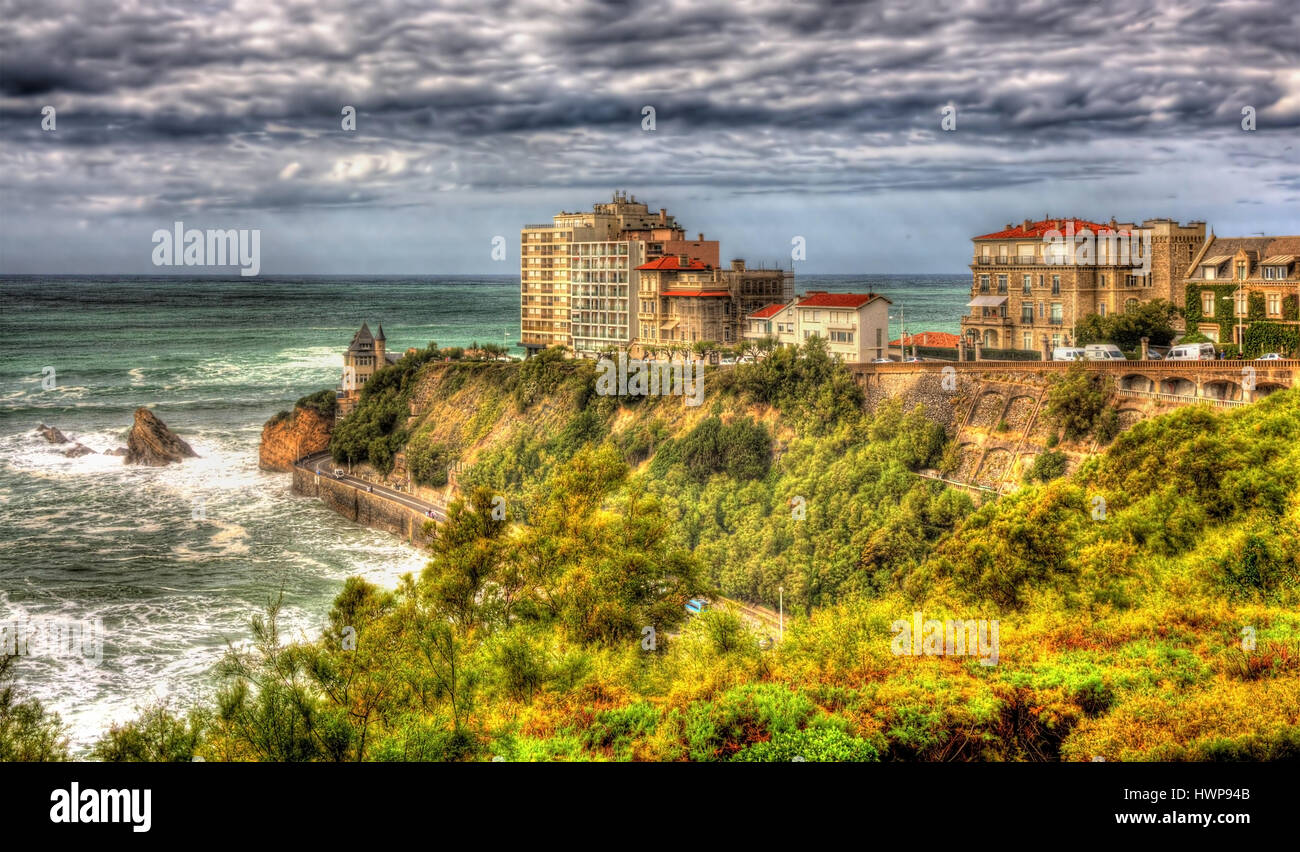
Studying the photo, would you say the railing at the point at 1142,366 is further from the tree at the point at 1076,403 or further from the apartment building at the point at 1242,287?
the apartment building at the point at 1242,287

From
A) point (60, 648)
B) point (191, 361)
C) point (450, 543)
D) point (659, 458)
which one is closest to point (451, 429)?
point (659, 458)

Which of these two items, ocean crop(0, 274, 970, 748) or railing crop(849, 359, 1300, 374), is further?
ocean crop(0, 274, 970, 748)

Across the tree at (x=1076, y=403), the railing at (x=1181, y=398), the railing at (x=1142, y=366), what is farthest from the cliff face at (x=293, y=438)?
the railing at (x=1181, y=398)

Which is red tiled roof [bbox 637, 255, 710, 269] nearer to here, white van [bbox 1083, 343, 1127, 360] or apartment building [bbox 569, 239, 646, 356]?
apartment building [bbox 569, 239, 646, 356]

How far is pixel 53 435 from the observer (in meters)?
65.2

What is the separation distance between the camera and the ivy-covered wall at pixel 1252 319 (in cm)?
3219

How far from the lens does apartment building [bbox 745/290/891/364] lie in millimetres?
40156

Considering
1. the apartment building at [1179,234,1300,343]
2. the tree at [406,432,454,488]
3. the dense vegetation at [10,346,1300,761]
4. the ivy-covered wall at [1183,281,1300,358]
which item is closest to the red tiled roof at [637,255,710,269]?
the tree at [406,432,454,488]

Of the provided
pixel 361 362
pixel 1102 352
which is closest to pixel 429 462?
pixel 361 362

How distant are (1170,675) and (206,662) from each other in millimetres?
23191

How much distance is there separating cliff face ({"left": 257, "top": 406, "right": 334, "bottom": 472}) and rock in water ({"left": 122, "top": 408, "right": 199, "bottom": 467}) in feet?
15.9

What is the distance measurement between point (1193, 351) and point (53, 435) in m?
57.8
